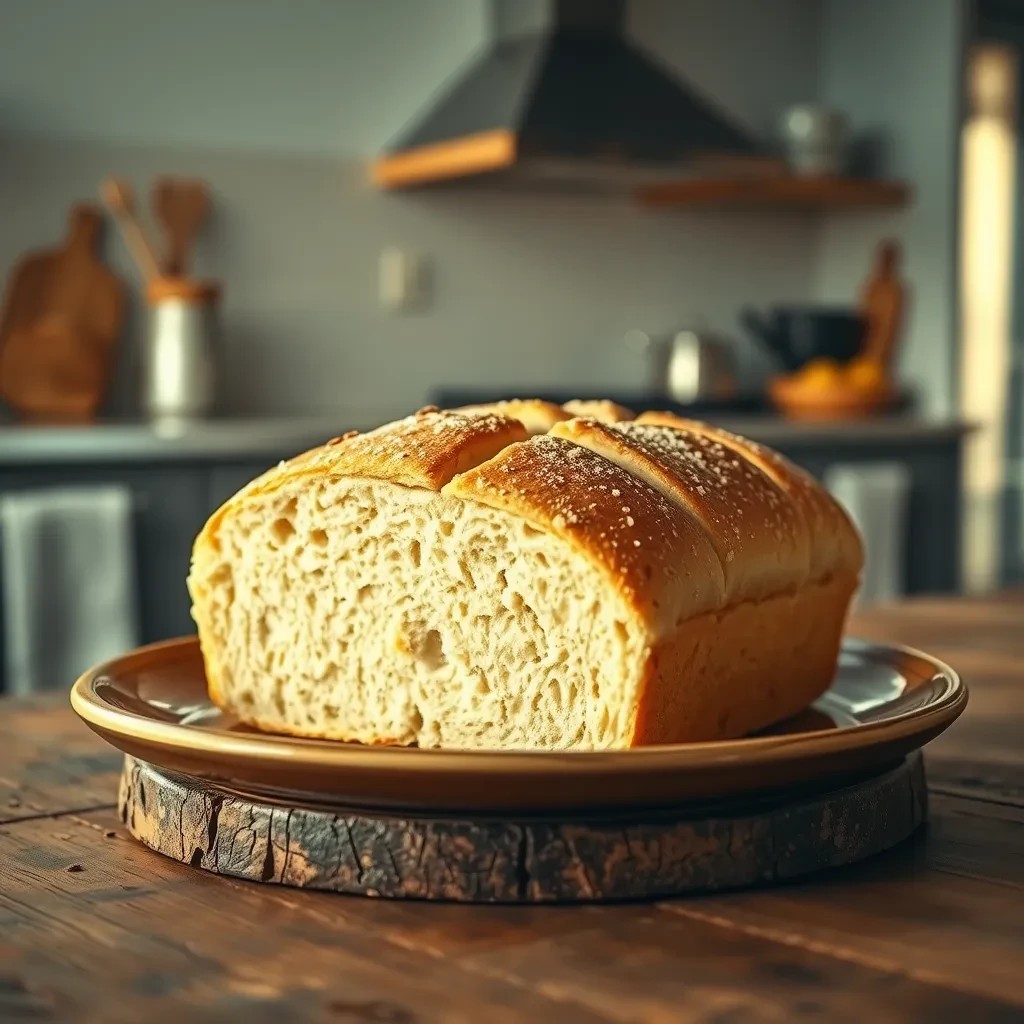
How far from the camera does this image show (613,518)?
82 cm

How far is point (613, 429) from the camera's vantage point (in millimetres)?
962

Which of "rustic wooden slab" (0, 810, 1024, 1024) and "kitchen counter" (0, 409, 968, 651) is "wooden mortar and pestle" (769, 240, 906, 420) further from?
"rustic wooden slab" (0, 810, 1024, 1024)

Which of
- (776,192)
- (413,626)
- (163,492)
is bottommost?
(163,492)

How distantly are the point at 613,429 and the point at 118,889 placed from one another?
0.40m

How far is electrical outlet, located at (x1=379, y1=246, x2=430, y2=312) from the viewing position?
12.4 feet

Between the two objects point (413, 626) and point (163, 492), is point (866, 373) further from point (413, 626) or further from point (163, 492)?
point (413, 626)

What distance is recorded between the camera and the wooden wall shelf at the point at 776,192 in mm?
4062

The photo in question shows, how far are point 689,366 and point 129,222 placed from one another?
146 cm

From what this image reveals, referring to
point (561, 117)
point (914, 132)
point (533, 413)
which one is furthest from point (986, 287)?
point (533, 413)

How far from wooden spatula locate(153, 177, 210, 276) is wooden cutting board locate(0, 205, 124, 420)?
5.3 inches

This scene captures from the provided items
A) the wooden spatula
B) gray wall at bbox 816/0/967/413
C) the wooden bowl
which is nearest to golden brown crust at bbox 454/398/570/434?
the wooden spatula

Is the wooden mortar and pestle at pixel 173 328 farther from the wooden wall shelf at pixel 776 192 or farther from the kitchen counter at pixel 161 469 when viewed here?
the wooden wall shelf at pixel 776 192

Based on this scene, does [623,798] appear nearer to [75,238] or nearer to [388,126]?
[75,238]

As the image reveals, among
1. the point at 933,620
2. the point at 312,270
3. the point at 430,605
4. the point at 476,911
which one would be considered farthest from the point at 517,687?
the point at 312,270
